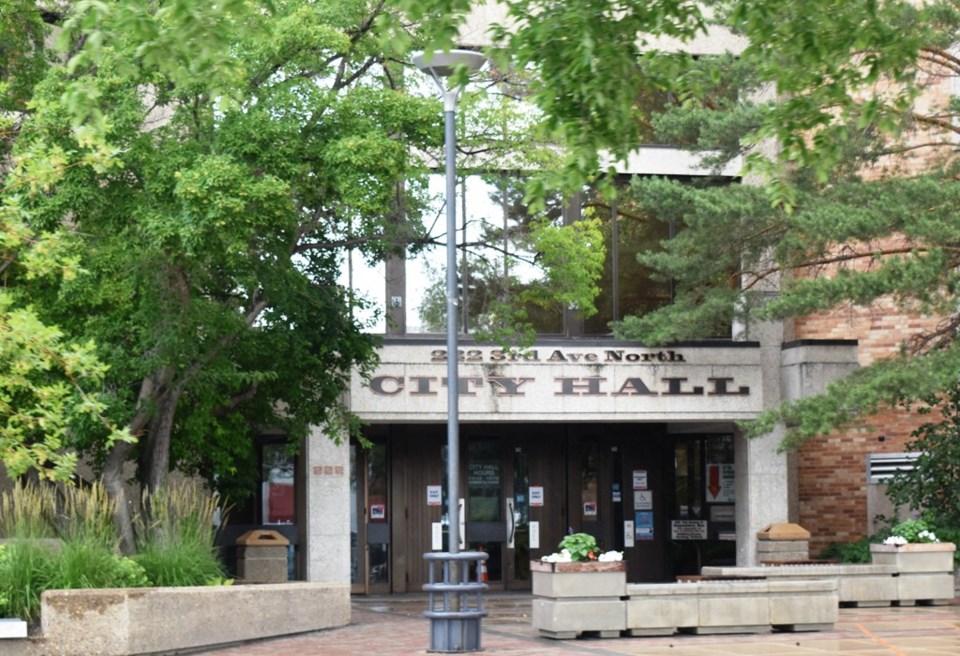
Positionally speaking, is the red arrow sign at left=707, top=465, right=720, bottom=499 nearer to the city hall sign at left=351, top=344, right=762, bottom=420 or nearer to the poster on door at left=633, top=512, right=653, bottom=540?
the poster on door at left=633, top=512, right=653, bottom=540

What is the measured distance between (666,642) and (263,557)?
828cm

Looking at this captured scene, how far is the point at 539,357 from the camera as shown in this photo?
27.1 meters

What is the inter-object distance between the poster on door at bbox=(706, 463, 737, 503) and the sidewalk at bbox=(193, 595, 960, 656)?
8086 mm

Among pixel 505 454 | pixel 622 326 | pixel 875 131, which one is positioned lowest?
pixel 505 454

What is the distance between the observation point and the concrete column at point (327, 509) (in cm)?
2625

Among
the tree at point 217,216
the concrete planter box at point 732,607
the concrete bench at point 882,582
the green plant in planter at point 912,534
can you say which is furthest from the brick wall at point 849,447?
the tree at point 217,216

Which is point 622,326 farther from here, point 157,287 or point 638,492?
point 157,287

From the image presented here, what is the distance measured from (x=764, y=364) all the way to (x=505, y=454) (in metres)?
4.98

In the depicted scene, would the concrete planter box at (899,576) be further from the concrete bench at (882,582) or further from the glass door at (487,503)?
the glass door at (487,503)

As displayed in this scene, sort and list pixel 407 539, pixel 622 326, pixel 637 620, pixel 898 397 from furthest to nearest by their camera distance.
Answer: pixel 407 539, pixel 622 326, pixel 898 397, pixel 637 620

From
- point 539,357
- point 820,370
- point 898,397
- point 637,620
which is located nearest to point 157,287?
point 637,620

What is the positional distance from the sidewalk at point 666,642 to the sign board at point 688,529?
26.2 ft

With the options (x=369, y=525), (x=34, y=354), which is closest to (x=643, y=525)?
(x=369, y=525)

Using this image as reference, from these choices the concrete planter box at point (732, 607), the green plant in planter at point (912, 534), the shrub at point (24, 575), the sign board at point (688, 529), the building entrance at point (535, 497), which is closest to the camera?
the shrub at point (24, 575)
